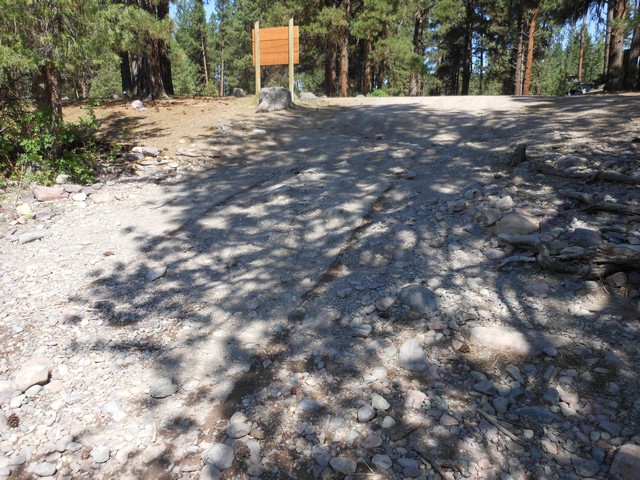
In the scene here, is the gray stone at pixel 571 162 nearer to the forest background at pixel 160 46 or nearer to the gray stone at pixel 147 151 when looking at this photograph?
the forest background at pixel 160 46

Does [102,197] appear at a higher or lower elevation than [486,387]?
higher

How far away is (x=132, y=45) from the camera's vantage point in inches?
301

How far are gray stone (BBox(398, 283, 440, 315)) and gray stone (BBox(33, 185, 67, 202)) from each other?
15.2 feet

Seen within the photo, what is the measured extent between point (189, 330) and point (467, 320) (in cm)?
191

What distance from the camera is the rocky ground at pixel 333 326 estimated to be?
200 centimetres

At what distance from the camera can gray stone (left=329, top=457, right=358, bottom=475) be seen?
6.19 ft

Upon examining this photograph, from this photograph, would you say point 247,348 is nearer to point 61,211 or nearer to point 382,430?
point 382,430

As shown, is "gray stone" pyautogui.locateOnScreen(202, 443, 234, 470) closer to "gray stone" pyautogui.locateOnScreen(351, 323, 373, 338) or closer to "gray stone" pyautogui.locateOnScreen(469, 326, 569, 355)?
"gray stone" pyautogui.locateOnScreen(351, 323, 373, 338)

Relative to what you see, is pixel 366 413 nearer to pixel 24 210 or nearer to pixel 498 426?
pixel 498 426

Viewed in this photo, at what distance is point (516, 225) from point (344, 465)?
2526 mm

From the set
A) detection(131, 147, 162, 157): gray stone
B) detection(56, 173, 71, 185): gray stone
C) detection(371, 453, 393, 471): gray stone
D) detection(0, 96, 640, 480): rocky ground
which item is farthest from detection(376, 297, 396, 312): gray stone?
detection(131, 147, 162, 157): gray stone

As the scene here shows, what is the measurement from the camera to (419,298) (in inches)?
117

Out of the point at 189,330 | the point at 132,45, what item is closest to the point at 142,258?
the point at 189,330

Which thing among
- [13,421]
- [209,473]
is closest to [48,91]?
[13,421]
